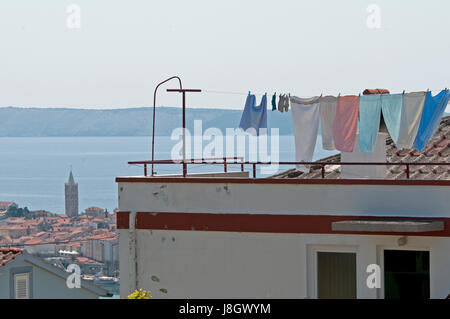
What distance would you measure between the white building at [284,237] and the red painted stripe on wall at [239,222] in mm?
16

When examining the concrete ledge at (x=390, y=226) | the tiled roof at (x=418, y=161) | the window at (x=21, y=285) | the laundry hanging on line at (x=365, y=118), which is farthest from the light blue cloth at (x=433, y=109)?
the window at (x=21, y=285)

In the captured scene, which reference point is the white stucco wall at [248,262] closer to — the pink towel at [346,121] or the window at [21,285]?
the pink towel at [346,121]

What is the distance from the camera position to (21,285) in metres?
32.9

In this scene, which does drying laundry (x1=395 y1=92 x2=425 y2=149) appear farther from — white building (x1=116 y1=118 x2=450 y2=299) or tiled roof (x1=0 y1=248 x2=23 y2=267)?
tiled roof (x1=0 y1=248 x2=23 y2=267)

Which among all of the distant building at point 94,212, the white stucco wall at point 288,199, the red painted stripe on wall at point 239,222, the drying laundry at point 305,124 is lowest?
the distant building at point 94,212

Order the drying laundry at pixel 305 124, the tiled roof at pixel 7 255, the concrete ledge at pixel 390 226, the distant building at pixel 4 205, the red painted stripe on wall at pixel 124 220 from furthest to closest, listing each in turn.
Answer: the distant building at pixel 4 205 → the tiled roof at pixel 7 255 → the drying laundry at pixel 305 124 → the red painted stripe on wall at pixel 124 220 → the concrete ledge at pixel 390 226

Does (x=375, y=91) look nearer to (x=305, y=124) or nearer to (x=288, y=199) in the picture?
(x=305, y=124)

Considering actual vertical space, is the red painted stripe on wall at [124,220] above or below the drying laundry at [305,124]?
below

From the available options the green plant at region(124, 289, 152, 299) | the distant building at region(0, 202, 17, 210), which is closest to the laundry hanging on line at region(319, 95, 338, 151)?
the green plant at region(124, 289, 152, 299)

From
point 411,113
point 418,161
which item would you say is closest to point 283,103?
point 411,113

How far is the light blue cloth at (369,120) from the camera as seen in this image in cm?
1711

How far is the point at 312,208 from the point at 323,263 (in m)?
0.90

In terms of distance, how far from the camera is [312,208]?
51.5 ft
